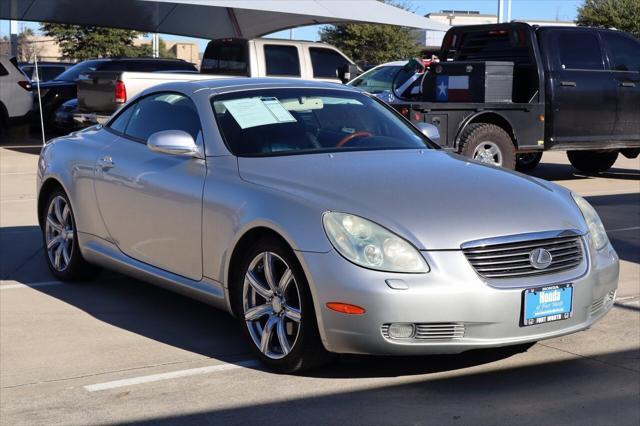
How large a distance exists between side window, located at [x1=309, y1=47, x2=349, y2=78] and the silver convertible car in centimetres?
1147

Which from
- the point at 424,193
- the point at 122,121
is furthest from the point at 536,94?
the point at 424,193

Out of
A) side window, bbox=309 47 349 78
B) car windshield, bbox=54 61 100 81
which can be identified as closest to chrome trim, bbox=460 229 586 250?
side window, bbox=309 47 349 78

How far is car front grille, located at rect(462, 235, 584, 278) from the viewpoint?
4.64 meters

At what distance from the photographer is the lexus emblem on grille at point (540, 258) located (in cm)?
476

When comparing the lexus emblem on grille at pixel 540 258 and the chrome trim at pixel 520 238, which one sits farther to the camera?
the lexus emblem on grille at pixel 540 258

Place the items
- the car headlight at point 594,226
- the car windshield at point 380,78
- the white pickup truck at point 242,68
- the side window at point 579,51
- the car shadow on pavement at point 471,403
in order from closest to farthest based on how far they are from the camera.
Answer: the car shadow on pavement at point 471,403 < the car headlight at point 594,226 < the side window at point 579,51 < the car windshield at point 380,78 < the white pickup truck at point 242,68

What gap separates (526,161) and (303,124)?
34.1 feet

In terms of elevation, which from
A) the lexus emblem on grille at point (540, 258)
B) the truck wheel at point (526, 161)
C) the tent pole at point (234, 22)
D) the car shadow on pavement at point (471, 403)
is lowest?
the truck wheel at point (526, 161)

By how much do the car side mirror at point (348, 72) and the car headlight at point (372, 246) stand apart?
12.6m

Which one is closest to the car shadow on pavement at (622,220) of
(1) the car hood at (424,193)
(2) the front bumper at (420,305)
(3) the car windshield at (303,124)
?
(3) the car windshield at (303,124)

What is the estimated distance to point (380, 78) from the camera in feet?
53.7

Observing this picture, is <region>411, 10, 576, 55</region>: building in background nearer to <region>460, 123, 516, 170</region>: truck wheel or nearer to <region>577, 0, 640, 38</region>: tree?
<region>577, 0, 640, 38</region>: tree

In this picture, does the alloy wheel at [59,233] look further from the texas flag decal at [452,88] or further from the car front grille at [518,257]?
the texas flag decal at [452,88]

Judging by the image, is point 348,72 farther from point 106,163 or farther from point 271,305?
point 271,305
